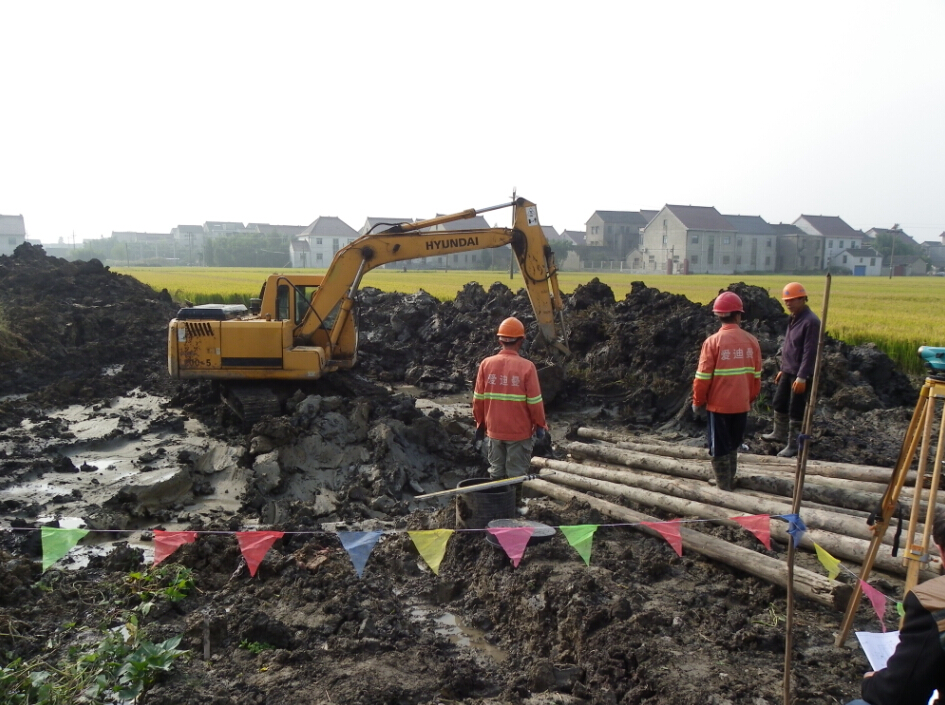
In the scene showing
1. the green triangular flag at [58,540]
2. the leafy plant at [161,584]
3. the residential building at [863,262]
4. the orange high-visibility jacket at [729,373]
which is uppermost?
the residential building at [863,262]

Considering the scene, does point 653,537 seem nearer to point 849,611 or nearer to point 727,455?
point 727,455

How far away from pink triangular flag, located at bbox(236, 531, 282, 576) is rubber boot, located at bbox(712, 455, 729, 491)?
389 centimetres

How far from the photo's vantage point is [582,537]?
18.3 feet

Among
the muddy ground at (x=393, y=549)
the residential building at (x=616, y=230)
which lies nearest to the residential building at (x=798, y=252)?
the residential building at (x=616, y=230)

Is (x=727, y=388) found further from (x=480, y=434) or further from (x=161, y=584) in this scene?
(x=161, y=584)

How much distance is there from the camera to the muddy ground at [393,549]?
4.67 meters

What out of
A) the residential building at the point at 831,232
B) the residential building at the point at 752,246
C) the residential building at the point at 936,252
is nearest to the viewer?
the residential building at the point at 752,246

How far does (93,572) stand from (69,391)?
876 centimetres

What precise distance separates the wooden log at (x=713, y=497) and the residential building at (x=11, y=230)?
95411 millimetres

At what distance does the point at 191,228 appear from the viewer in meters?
114

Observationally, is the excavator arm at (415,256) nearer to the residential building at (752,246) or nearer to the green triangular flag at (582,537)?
the green triangular flag at (582,537)

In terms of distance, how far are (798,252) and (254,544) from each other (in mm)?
79076

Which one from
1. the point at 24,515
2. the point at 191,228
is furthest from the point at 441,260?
the point at 24,515

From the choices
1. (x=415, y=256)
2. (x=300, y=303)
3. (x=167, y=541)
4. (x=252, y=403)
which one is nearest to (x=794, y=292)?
(x=415, y=256)
